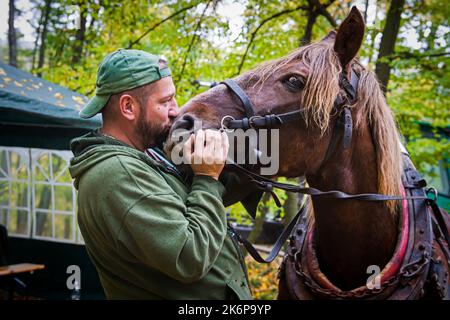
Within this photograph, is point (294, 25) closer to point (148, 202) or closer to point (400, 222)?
point (400, 222)

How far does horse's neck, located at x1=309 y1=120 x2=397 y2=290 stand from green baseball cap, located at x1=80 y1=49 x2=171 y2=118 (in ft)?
3.17

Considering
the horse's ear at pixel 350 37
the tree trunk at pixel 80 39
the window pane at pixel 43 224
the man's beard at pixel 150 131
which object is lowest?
the window pane at pixel 43 224

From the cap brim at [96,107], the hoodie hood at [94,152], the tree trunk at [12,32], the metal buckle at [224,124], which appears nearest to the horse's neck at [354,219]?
the metal buckle at [224,124]

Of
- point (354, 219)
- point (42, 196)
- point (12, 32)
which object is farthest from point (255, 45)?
point (12, 32)

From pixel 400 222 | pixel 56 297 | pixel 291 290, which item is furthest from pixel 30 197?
pixel 400 222

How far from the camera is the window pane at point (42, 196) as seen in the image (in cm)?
667

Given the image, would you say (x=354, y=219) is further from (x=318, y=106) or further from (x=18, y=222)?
(x=18, y=222)

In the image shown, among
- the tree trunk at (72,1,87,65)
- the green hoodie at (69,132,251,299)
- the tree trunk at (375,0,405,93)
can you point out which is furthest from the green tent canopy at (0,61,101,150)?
the green hoodie at (69,132,251,299)

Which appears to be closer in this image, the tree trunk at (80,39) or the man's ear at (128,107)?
the man's ear at (128,107)

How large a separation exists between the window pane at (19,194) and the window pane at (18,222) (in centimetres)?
11

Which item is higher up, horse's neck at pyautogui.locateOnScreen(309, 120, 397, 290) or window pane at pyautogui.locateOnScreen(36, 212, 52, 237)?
horse's neck at pyautogui.locateOnScreen(309, 120, 397, 290)

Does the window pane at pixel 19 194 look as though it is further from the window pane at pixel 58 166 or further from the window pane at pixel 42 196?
the window pane at pixel 58 166

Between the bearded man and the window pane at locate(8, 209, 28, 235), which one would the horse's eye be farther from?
the window pane at locate(8, 209, 28, 235)

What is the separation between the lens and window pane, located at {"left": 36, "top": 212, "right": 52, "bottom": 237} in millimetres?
6641
